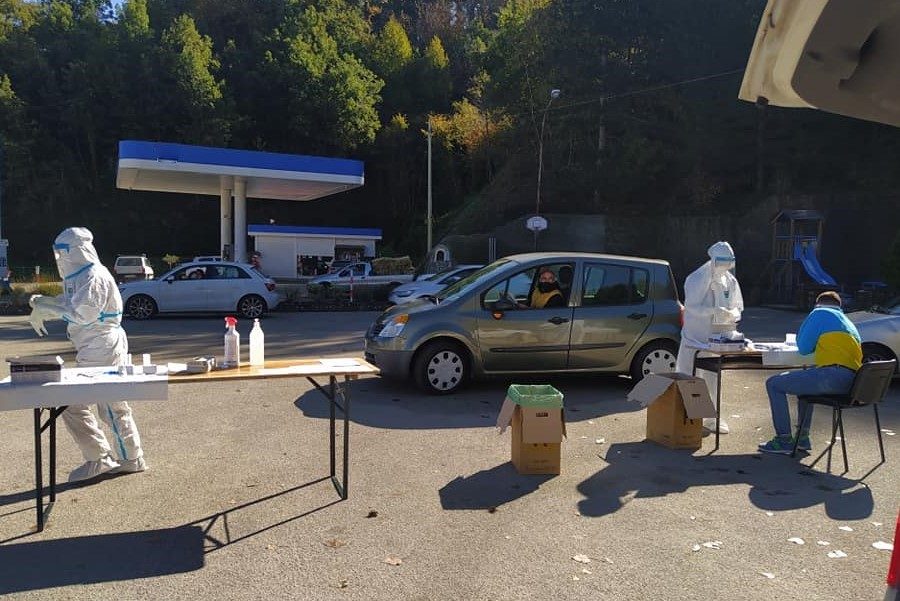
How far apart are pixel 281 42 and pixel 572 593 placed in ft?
183

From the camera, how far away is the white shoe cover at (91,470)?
17.1 ft

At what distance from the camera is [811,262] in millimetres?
26062

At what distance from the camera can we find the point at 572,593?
364 cm

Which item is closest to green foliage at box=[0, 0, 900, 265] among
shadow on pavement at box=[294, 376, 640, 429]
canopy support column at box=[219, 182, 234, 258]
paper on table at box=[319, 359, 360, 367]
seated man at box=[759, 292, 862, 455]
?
canopy support column at box=[219, 182, 234, 258]

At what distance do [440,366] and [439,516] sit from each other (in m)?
3.69

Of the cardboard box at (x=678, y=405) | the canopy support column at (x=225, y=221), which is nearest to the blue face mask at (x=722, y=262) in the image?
the cardboard box at (x=678, y=405)

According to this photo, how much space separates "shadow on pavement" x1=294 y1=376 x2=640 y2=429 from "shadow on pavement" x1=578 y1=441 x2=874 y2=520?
1.52m

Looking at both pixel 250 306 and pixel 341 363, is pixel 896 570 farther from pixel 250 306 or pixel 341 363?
pixel 250 306

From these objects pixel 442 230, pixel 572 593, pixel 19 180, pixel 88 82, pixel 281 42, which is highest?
pixel 281 42

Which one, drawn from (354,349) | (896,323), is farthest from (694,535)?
(354,349)

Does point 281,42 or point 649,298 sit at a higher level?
point 281,42

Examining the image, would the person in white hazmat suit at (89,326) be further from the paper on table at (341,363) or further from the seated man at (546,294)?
the seated man at (546,294)

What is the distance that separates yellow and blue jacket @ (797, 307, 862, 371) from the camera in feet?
19.4

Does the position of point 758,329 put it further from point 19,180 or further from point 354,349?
point 19,180
